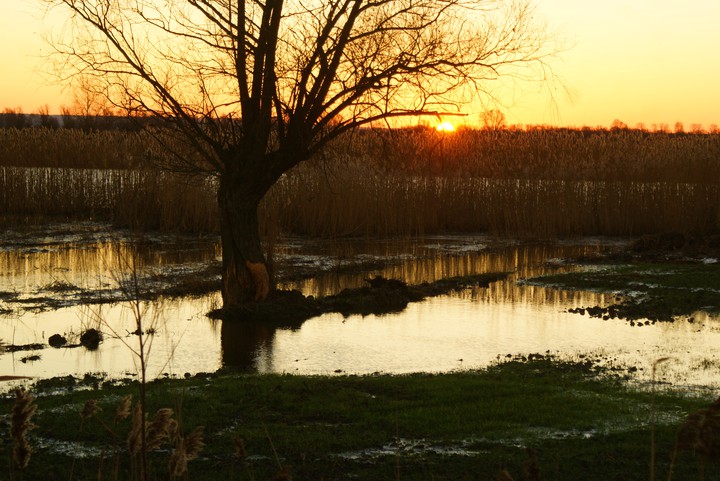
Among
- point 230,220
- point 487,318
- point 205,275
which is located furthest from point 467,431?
point 205,275

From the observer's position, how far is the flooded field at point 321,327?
10.5 m

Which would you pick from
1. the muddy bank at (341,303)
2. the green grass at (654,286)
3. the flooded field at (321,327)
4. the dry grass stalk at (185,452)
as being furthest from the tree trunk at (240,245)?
the dry grass stalk at (185,452)

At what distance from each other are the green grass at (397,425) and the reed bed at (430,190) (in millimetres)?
13131

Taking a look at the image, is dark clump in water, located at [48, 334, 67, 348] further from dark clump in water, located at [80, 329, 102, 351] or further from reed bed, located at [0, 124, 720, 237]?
reed bed, located at [0, 124, 720, 237]

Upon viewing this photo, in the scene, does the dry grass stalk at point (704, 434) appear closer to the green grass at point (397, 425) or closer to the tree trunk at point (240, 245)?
the green grass at point (397, 425)

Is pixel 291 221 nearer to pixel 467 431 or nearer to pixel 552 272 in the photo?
pixel 552 272

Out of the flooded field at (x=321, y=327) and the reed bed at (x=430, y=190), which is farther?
the reed bed at (x=430, y=190)

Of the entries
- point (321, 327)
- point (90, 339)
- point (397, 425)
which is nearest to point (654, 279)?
point (321, 327)

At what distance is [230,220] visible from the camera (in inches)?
541

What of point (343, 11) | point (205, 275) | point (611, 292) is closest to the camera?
point (343, 11)

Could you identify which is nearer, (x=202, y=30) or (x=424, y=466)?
(x=424, y=466)

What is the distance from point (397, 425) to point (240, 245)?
861 cm

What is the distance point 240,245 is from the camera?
13.8 metres

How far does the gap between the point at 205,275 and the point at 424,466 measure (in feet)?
37.6
